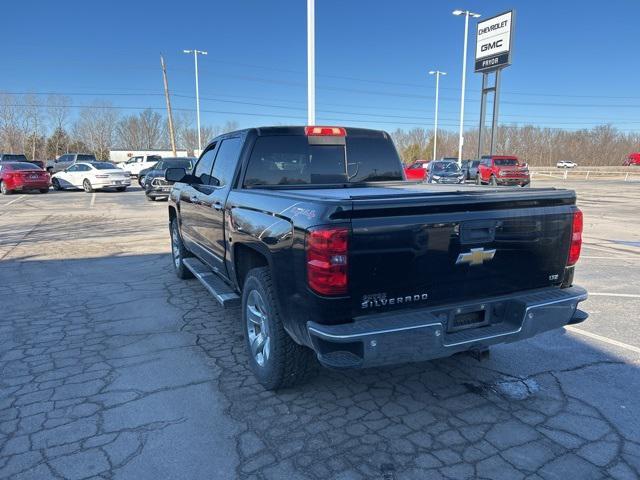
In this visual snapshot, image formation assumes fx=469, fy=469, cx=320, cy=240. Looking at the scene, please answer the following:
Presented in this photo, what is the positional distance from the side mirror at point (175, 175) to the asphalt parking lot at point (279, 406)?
4.94 feet

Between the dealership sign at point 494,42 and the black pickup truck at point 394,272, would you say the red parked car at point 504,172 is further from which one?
the black pickup truck at point 394,272

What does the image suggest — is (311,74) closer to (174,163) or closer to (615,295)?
(174,163)

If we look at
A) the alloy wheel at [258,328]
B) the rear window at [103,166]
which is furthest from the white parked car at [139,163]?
the alloy wheel at [258,328]

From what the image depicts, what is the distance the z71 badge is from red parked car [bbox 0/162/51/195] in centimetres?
2544

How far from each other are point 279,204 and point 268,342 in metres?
1.03

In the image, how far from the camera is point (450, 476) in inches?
101

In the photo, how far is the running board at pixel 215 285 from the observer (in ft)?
13.3

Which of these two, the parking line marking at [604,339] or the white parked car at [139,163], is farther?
the white parked car at [139,163]

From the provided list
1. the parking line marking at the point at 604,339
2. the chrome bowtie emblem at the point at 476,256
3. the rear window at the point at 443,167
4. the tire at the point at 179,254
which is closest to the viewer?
the chrome bowtie emblem at the point at 476,256

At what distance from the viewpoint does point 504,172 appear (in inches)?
1102

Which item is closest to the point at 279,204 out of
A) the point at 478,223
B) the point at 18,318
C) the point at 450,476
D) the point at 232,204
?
the point at 232,204

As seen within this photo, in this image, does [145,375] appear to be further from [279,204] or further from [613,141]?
[613,141]

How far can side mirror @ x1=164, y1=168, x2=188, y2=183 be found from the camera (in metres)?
5.44

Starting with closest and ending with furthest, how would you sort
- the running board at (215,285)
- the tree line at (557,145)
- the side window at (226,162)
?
the running board at (215,285) → the side window at (226,162) → the tree line at (557,145)
